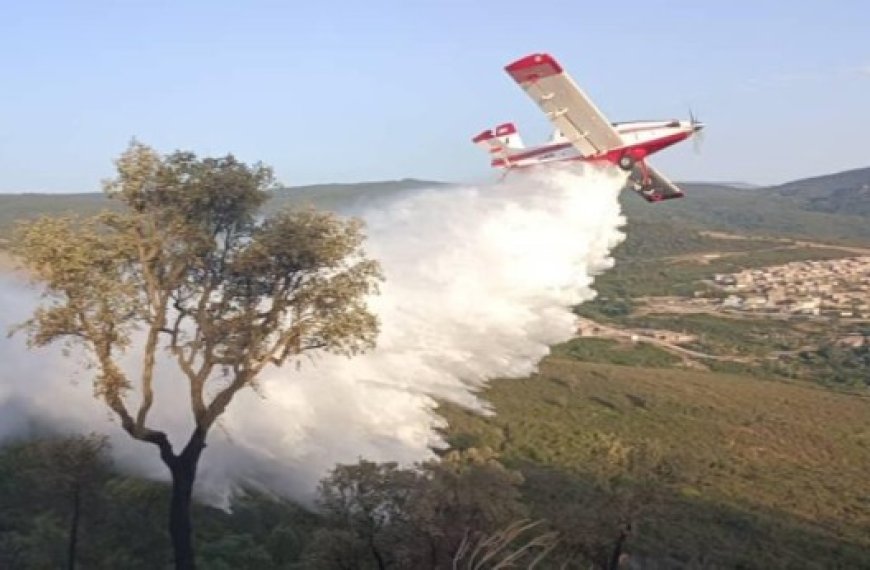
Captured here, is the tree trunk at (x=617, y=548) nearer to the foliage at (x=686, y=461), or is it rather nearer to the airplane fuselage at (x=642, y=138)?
the foliage at (x=686, y=461)

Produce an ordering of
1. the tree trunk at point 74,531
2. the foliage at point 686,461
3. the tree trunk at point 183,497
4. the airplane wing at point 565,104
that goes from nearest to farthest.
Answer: the tree trunk at point 183,497 < the tree trunk at point 74,531 < the foliage at point 686,461 < the airplane wing at point 565,104

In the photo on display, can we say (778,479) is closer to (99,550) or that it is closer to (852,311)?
(99,550)

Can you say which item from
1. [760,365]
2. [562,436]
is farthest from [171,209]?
[760,365]

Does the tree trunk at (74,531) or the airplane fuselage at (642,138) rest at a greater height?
the airplane fuselage at (642,138)

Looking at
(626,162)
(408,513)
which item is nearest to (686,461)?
(626,162)

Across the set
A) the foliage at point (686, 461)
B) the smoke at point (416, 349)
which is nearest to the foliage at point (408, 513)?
the foliage at point (686, 461)

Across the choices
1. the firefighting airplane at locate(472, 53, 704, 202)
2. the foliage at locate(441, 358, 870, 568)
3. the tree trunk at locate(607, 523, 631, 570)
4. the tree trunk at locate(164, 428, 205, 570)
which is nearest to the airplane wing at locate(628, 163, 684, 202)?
the firefighting airplane at locate(472, 53, 704, 202)
